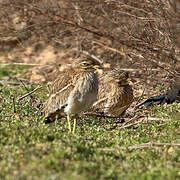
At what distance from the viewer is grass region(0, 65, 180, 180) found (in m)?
4.79

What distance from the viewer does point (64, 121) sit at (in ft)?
27.1

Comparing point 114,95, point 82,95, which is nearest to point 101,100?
point 114,95

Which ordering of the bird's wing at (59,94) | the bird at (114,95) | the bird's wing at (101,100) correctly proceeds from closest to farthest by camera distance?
the bird's wing at (59,94) < the bird at (114,95) < the bird's wing at (101,100)

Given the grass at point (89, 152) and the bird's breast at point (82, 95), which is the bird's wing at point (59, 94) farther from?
the grass at point (89, 152)

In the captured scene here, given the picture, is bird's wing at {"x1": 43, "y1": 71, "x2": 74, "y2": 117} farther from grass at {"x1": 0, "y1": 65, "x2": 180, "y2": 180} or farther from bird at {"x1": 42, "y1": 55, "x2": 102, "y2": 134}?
grass at {"x1": 0, "y1": 65, "x2": 180, "y2": 180}

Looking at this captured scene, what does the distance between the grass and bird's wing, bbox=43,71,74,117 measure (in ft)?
1.00

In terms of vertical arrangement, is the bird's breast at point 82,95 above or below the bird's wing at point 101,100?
above

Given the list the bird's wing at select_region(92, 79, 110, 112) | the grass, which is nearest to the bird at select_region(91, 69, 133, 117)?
the bird's wing at select_region(92, 79, 110, 112)

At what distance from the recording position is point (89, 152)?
18.4 feet

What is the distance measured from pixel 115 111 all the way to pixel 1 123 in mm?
2730

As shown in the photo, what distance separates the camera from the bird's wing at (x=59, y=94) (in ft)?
24.0

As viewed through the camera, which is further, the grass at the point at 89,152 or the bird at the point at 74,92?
the bird at the point at 74,92

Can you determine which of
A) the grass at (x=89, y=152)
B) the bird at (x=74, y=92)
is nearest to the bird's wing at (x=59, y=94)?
→ the bird at (x=74, y=92)

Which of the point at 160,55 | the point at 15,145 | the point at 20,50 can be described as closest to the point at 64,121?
the point at 160,55
